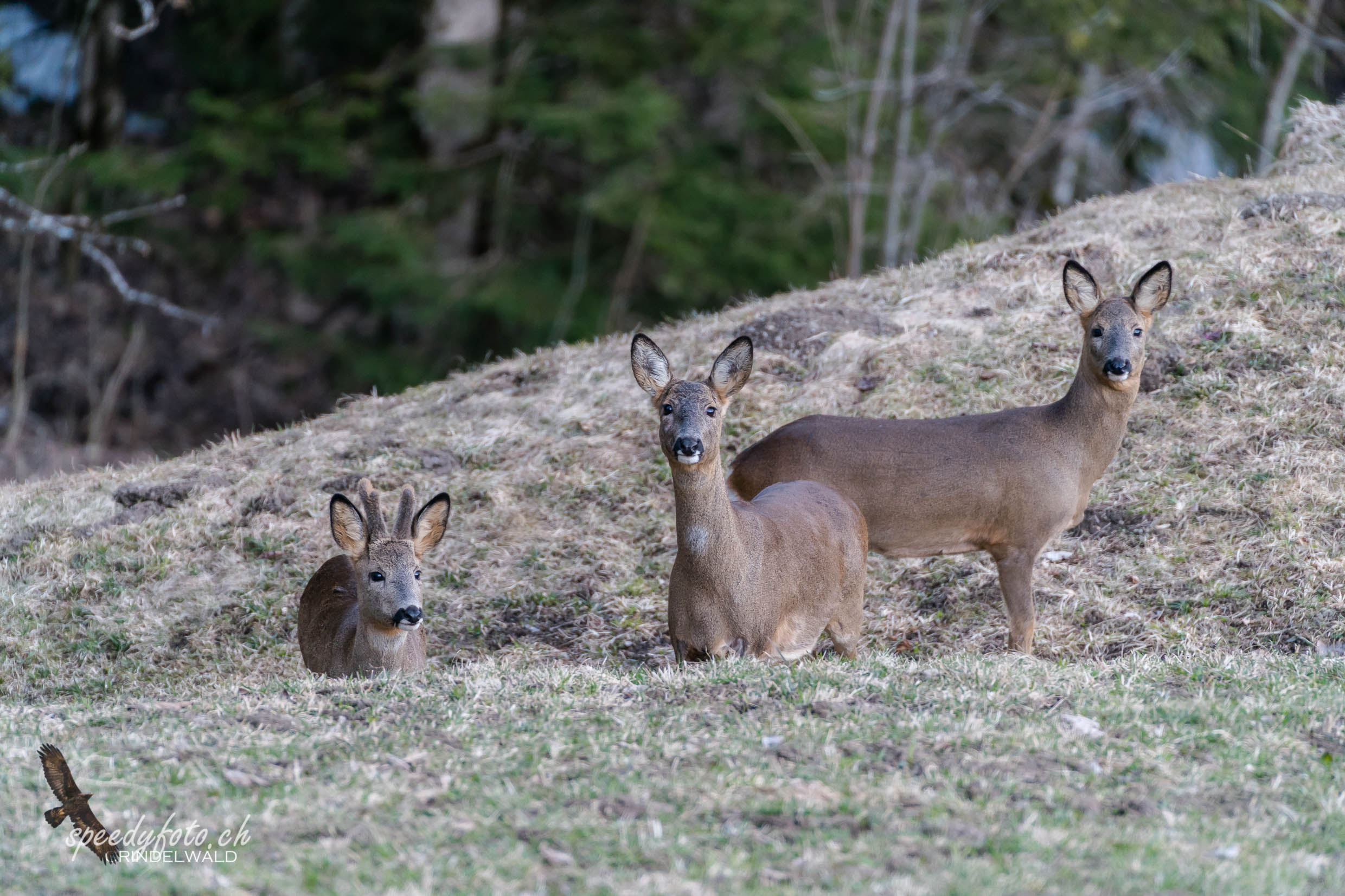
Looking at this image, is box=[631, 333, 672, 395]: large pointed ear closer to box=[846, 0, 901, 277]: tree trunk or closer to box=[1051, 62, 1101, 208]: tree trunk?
box=[846, 0, 901, 277]: tree trunk


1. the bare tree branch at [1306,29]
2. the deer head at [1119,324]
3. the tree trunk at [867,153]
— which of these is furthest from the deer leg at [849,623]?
the bare tree branch at [1306,29]

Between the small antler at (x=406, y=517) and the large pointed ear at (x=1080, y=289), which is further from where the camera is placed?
the large pointed ear at (x=1080, y=289)

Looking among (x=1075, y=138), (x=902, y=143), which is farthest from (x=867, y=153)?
(x=1075, y=138)

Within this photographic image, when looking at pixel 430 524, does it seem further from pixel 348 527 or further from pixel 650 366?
pixel 650 366

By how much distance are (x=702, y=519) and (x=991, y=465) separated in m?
1.82

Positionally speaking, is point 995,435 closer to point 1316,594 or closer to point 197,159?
point 1316,594

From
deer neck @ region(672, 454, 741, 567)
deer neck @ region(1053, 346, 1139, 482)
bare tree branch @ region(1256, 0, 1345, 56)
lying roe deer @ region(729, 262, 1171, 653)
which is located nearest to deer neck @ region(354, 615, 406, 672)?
deer neck @ region(672, 454, 741, 567)

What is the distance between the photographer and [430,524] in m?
6.97

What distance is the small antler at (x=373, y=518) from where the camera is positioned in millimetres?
6859

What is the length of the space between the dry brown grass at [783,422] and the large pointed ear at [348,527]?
1.02m

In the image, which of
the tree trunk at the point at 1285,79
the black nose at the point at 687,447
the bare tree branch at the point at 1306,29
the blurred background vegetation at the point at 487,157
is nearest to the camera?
the black nose at the point at 687,447

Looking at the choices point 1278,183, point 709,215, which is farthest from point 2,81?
point 1278,183

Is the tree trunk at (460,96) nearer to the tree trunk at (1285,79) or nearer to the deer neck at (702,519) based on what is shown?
the tree trunk at (1285,79)

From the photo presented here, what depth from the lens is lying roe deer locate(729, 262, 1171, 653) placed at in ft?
24.1
